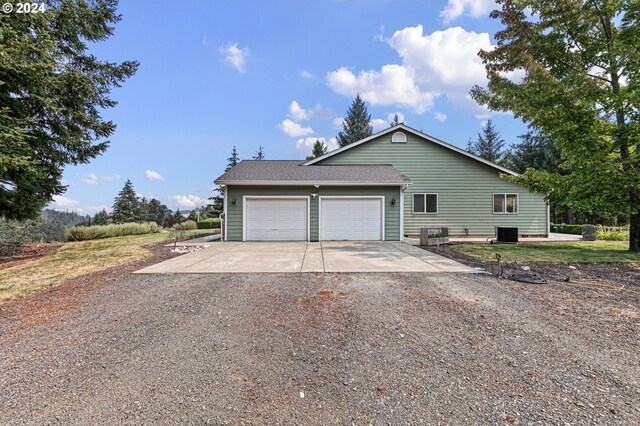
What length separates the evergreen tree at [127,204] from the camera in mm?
37000

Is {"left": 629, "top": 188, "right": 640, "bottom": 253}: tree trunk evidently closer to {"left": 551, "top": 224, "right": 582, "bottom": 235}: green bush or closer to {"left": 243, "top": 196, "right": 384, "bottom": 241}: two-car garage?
{"left": 243, "top": 196, "right": 384, "bottom": 241}: two-car garage

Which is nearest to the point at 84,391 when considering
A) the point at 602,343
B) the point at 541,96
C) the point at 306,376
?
the point at 306,376

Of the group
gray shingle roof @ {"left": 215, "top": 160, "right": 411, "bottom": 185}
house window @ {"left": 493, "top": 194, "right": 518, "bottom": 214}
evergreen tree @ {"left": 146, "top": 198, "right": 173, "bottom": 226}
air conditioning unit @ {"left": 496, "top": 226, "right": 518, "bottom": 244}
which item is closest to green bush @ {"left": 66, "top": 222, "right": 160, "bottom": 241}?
gray shingle roof @ {"left": 215, "top": 160, "right": 411, "bottom": 185}

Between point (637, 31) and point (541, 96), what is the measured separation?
3023mm

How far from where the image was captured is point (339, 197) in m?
11.8

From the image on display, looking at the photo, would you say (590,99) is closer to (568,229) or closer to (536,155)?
(568,229)

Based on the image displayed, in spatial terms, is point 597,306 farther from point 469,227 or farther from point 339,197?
point 469,227

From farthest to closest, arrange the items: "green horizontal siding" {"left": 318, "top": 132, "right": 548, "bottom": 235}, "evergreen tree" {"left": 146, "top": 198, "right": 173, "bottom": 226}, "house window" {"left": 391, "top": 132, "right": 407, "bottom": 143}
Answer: "evergreen tree" {"left": 146, "top": 198, "right": 173, "bottom": 226}, "house window" {"left": 391, "top": 132, "right": 407, "bottom": 143}, "green horizontal siding" {"left": 318, "top": 132, "right": 548, "bottom": 235}

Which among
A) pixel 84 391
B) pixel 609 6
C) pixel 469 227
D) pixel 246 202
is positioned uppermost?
pixel 609 6

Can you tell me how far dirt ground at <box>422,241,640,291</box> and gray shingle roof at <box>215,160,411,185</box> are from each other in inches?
219

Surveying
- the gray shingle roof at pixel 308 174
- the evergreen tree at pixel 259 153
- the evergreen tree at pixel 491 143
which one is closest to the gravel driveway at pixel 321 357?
the gray shingle roof at pixel 308 174

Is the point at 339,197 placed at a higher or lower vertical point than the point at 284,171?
lower

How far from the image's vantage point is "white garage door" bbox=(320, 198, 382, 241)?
1188 cm

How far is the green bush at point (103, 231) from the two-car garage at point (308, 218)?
9.75m
